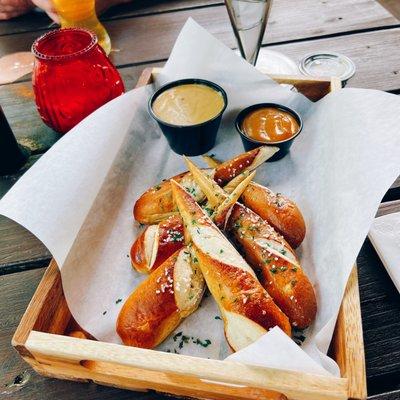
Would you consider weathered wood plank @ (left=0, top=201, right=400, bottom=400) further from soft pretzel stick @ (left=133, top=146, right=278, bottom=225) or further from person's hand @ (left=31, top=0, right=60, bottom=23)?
person's hand @ (left=31, top=0, right=60, bottom=23)

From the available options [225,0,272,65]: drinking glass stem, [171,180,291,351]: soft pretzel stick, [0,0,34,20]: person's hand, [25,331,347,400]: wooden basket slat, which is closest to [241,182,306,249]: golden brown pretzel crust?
[171,180,291,351]: soft pretzel stick

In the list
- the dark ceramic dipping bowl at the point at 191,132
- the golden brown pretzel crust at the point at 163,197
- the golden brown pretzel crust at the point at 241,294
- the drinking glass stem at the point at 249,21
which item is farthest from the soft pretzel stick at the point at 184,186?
the drinking glass stem at the point at 249,21

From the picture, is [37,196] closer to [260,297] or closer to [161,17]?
[260,297]

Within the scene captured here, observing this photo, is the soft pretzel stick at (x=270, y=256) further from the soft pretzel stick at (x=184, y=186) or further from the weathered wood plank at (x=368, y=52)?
the weathered wood plank at (x=368, y=52)

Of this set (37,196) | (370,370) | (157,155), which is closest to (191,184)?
(157,155)

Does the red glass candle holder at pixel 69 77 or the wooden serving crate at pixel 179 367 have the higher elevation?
the red glass candle holder at pixel 69 77

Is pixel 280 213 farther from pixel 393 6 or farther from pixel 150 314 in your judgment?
Answer: pixel 393 6
